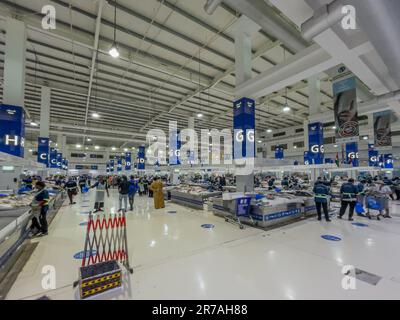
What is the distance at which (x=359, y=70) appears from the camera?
5.05 metres

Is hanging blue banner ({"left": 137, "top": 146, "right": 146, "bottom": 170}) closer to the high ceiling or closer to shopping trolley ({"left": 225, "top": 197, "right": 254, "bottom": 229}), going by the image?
the high ceiling

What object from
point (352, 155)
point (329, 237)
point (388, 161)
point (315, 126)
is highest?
point (315, 126)

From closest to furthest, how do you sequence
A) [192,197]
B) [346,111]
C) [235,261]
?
[235,261] < [346,111] < [192,197]

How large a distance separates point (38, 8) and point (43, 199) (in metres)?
5.67

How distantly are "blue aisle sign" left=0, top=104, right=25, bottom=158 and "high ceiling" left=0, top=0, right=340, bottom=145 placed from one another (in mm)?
2691

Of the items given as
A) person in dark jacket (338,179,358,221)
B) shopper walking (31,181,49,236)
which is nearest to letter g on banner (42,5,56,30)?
shopper walking (31,181,49,236)

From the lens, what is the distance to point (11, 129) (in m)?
5.53

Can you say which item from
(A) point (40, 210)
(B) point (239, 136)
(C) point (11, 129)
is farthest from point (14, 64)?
(B) point (239, 136)

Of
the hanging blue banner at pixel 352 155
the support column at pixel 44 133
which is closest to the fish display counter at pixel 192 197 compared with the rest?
the support column at pixel 44 133

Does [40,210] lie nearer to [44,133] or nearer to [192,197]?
[192,197]

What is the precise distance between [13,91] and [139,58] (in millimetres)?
4339

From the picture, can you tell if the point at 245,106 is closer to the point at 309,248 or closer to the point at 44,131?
the point at 309,248

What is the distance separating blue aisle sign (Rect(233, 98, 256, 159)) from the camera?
6488mm

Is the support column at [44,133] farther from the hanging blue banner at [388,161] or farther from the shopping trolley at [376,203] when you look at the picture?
the hanging blue banner at [388,161]
